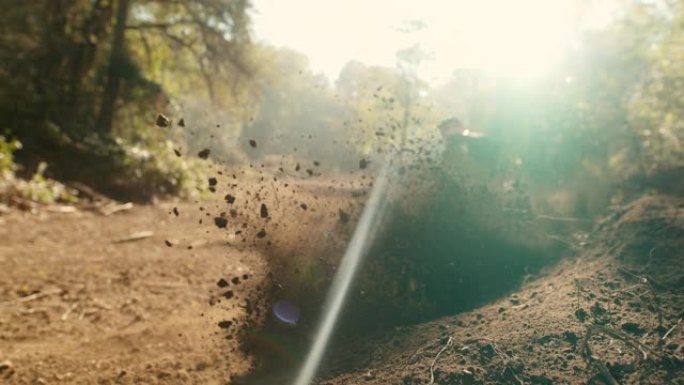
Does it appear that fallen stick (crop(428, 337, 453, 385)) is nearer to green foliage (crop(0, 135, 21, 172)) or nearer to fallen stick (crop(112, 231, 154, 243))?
fallen stick (crop(112, 231, 154, 243))

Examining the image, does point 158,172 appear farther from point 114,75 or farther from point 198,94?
point 198,94

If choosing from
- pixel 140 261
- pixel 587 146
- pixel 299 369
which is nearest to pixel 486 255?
pixel 299 369

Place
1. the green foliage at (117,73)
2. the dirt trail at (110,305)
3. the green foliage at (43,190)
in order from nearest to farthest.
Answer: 1. the dirt trail at (110,305)
2. the green foliage at (43,190)
3. the green foliage at (117,73)

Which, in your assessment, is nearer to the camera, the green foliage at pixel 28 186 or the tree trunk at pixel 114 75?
the green foliage at pixel 28 186

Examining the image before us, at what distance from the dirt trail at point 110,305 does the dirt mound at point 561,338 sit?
3.49 feet

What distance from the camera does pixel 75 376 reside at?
3.05 metres

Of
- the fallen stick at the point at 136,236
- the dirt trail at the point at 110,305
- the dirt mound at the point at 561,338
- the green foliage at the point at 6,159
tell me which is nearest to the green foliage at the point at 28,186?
the green foliage at the point at 6,159

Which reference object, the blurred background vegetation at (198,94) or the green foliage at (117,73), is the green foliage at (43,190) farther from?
the green foliage at (117,73)

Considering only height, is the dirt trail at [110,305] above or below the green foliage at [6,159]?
below

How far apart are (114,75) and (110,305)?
33.3 ft

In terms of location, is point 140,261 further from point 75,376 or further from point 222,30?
point 222,30

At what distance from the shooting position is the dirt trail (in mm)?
3201

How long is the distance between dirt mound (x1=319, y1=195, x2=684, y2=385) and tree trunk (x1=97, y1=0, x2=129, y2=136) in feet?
37.6

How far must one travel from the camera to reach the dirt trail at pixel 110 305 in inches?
126
